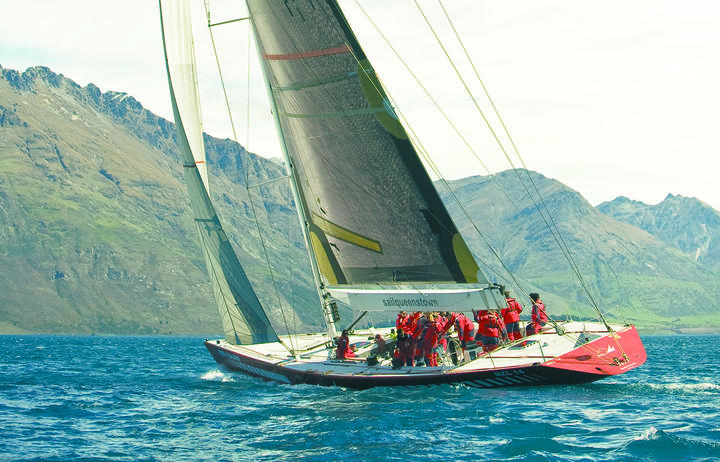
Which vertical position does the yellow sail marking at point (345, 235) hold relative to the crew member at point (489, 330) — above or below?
above

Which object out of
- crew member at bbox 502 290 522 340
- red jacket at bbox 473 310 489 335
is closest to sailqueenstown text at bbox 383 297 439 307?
red jacket at bbox 473 310 489 335

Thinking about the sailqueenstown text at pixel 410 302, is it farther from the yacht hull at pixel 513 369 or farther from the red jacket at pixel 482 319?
the red jacket at pixel 482 319

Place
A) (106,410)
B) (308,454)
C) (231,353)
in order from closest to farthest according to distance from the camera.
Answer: (308,454)
(106,410)
(231,353)

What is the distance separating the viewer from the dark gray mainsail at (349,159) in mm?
22125

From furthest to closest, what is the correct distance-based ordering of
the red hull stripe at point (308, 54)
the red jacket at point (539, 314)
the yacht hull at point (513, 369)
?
the red jacket at point (539, 314) → the red hull stripe at point (308, 54) → the yacht hull at point (513, 369)

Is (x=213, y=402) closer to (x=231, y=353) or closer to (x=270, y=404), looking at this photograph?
(x=270, y=404)

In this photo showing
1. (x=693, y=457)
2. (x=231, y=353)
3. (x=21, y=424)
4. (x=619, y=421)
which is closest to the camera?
(x=693, y=457)

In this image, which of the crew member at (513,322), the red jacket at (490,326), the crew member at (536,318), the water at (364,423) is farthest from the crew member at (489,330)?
the water at (364,423)

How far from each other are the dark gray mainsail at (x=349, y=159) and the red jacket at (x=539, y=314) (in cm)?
410

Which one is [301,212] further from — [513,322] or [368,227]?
[513,322]

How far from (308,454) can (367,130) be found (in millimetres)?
11154

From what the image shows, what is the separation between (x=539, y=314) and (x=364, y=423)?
9.93m

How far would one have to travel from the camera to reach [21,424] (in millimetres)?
18609

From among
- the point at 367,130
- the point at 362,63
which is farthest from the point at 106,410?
the point at 362,63
